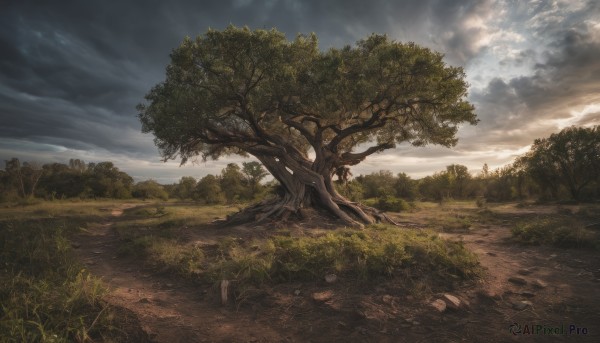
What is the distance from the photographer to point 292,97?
1722cm

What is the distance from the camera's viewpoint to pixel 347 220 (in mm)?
17547

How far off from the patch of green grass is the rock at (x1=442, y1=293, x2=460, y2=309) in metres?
7.81

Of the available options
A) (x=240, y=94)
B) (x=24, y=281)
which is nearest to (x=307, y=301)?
(x=24, y=281)

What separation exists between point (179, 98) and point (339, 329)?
45.3 ft

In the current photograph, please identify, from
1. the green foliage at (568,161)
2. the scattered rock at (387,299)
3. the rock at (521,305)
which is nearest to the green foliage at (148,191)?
the scattered rock at (387,299)

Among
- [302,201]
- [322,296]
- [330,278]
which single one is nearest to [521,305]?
[330,278]

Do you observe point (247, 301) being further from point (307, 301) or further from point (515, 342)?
point (515, 342)

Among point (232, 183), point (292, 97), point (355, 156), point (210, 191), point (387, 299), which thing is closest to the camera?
point (387, 299)

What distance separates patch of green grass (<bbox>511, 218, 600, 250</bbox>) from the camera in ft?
34.1

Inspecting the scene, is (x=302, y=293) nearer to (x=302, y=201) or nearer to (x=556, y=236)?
(x=556, y=236)

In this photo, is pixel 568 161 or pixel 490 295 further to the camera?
pixel 568 161

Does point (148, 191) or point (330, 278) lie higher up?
point (148, 191)

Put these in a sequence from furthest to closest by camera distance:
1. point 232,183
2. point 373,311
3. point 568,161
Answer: point 232,183 → point 568,161 → point 373,311

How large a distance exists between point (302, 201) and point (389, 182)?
127 ft
